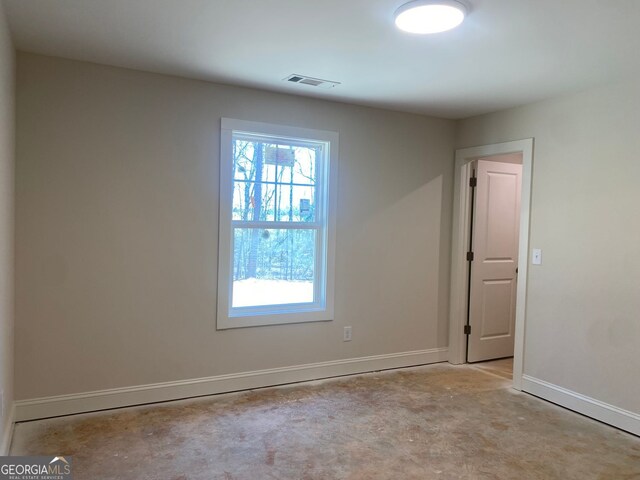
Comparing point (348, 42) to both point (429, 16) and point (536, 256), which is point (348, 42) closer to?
point (429, 16)

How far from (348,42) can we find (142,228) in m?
1.88

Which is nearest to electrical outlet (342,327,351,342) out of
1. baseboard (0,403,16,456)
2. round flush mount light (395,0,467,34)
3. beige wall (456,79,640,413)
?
beige wall (456,79,640,413)

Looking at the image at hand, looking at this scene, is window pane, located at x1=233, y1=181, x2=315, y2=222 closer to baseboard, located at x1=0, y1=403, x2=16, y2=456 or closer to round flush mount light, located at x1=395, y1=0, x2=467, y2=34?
round flush mount light, located at x1=395, y1=0, x2=467, y2=34

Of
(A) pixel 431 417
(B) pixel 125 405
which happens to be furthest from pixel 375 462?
(B) pixel 125 405

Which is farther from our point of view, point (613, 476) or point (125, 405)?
point (125, 405)

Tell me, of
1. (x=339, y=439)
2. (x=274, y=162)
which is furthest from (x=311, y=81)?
(x=339, y=439)

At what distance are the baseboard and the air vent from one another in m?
2.78

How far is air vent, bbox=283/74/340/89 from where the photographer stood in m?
3.46

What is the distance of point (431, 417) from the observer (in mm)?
3363

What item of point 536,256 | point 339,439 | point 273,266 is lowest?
point 339,439

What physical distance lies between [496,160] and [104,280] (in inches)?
146

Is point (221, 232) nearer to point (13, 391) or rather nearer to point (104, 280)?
point (104, 280)

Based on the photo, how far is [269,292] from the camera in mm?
3992

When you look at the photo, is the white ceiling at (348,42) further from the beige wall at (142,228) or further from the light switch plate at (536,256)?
the light switch plate at (536,256)
